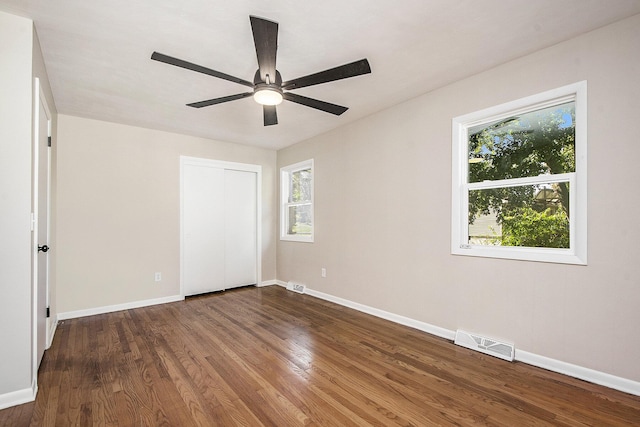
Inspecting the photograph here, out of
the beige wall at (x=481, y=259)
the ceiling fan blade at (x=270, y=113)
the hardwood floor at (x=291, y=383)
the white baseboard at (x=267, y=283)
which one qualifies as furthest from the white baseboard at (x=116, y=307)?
the ceiling fan blade at (x=270, y=113)

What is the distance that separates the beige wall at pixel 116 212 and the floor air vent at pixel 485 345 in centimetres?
388

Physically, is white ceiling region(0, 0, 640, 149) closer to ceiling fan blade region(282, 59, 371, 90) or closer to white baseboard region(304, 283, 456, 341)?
ceiling fan blade region(282, 59, 371, 90)

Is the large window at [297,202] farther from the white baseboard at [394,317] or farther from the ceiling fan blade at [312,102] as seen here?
the ceiling fan blade at [312,102]

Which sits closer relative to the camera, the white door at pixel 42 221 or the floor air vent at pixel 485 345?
the white door at pixel 42 221

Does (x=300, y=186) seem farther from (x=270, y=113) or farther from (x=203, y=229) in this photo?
(x=270, y=113)

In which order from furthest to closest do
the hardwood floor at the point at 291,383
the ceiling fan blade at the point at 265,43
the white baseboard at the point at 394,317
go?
1. the white baseboard at the point at 394,317
2. the hardwood floor at the point at 291,383
3. the ceiling fan blade at the point at 265,43

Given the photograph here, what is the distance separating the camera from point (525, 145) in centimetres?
259

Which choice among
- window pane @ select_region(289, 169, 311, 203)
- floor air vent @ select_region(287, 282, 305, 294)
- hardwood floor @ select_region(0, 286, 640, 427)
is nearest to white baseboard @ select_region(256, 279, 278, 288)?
floor air vent @ select_region(287, 282, 305, 294)

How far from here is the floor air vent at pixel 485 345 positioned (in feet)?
8.30

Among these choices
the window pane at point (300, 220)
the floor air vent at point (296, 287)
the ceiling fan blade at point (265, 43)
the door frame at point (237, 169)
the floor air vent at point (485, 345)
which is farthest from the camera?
the window pane at point (300, 220)

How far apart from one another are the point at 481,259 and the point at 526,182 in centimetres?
77

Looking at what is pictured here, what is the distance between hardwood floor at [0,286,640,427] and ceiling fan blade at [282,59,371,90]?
2.17 metres

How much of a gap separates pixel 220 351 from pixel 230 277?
97.6 inches

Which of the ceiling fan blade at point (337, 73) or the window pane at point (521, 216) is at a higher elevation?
the ceiling fan blade at point (337, 73)
